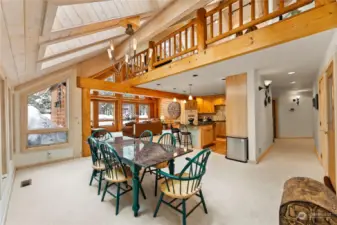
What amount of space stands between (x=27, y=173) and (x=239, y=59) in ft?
17.5

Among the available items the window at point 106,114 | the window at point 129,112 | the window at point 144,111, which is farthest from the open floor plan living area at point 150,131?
the window at point 144,111

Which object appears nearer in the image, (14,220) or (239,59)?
(14,220)

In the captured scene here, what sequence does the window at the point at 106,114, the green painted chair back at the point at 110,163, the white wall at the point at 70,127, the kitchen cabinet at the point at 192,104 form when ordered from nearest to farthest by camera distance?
the green painted chair back at the point at 110,163, the white wall at the point at 70,127, the kitchen cabinet at the point at 192,104, the window at the point at 106,114

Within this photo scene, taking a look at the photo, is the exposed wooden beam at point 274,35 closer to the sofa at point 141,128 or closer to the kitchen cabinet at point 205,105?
the sofa at point 141,128

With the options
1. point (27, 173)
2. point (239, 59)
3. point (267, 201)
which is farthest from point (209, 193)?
point (27, 173)

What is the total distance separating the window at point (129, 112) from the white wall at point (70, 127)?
6.55 meters

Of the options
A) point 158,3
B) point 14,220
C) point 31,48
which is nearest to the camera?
point 31,48

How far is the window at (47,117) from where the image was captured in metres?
4.45

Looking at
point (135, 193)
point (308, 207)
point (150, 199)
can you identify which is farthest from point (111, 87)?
point (308, 207)

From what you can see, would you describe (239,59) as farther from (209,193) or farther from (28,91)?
(28,91)

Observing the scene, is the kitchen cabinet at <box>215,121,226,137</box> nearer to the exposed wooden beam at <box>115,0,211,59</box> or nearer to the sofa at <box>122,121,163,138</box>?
the sofa at <box>122,121,163,138</box>

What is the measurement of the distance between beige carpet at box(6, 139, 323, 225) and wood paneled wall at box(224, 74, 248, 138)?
36.9 inches

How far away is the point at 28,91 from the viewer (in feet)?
14.3

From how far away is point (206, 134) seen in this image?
21.2 ft
